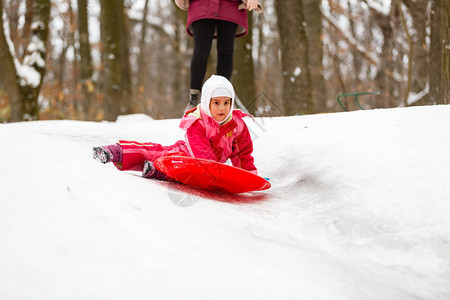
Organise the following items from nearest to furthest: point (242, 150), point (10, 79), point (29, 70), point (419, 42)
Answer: point (242, 150) < point (10, 79) < point (29, 70) < point (419, 42)

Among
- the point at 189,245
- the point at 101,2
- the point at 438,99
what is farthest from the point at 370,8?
the point at 189,245

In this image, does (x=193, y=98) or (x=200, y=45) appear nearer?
(x=200, y=45)

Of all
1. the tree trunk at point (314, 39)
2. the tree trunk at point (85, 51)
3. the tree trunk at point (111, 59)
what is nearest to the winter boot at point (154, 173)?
the tree trunk at point (111, 59)

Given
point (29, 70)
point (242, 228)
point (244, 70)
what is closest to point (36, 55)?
point (29, 70)

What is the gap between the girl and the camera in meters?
2.14

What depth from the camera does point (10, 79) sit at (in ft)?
18.0

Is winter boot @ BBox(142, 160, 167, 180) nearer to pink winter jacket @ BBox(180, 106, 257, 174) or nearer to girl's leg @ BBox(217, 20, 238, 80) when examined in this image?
pink winter jacket @ BBox(180, 106, 257, 174)

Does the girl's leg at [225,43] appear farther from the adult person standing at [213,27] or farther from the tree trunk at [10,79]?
the tree trunk at [10,79]

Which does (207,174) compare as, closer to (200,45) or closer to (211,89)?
(211,89)

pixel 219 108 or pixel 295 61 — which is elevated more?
pixel 295 61

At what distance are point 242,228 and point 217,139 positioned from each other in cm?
94

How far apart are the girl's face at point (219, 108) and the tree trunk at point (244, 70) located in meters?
3.03

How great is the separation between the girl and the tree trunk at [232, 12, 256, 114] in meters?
3.00

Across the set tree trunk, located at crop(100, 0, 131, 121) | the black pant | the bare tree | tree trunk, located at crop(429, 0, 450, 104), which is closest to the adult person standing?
the black pant
